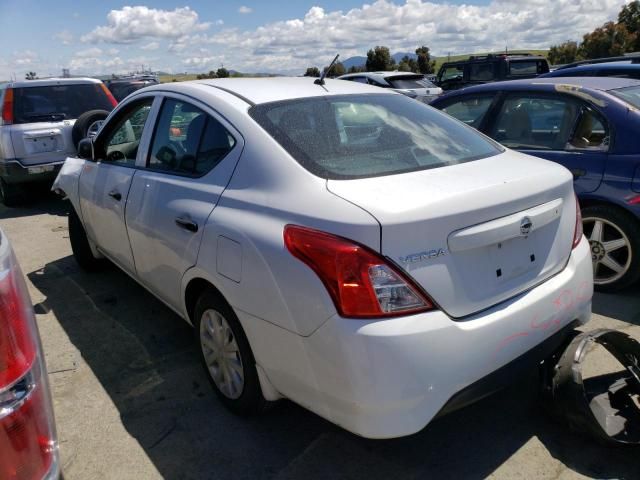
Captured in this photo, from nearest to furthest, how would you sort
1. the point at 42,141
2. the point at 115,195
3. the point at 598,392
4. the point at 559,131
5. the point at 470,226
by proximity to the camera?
1. the point at 470,226
2. the point at 598,392
3. the point at 115,195
4. the point at 559,131
5. the point at 42,141

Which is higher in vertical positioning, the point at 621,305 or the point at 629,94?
the point at 629,94

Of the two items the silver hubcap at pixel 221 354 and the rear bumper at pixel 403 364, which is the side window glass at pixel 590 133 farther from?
the silver hubcap at pixel 221 354

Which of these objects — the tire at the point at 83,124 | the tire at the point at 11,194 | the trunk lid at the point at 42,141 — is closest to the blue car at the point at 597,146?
the tire at the point at 83,124

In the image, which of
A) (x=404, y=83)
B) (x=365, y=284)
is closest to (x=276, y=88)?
(x=365, y=284)

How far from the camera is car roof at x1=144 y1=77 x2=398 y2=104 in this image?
9.54ft

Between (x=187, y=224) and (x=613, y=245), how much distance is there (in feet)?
10.4

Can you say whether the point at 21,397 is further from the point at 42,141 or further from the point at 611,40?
the point at 611,40

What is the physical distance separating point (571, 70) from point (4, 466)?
8201 mm

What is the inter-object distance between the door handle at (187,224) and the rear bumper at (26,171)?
18.4 ft

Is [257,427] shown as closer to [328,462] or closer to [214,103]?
[328,462]

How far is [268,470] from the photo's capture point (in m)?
2.46

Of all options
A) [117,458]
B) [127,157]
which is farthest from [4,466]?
[127,157]

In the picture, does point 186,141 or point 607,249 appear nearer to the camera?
point 186,141

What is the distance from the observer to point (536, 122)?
4660 millimetres
